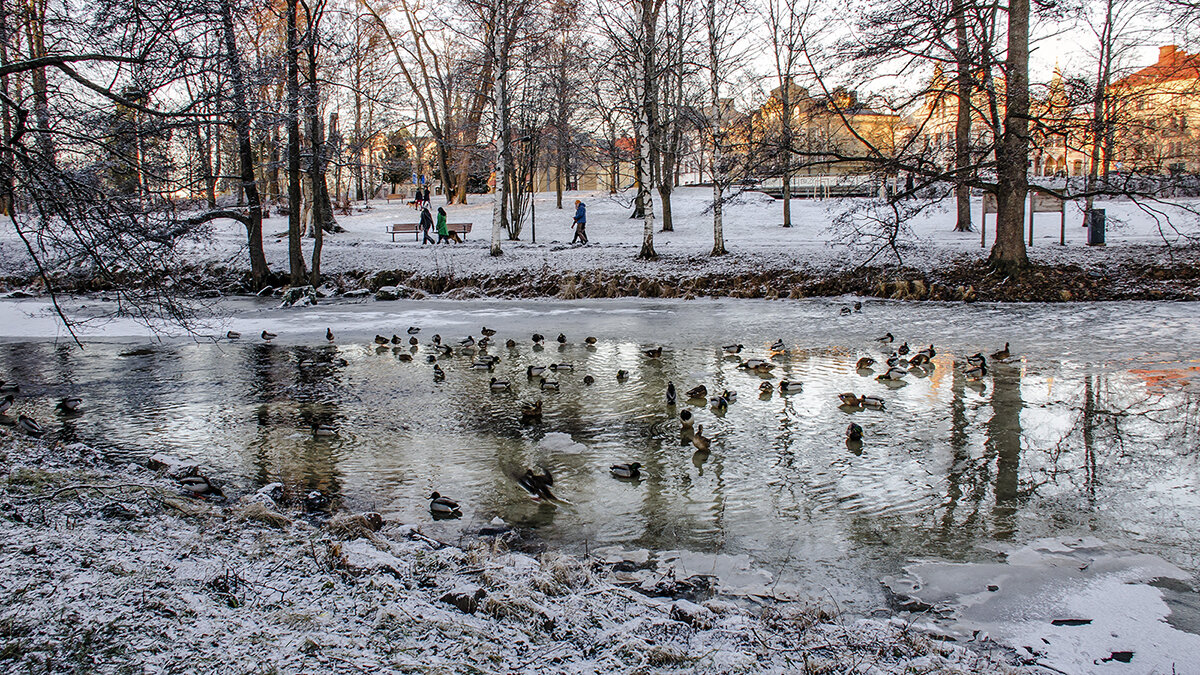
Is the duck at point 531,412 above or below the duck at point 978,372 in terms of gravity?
below

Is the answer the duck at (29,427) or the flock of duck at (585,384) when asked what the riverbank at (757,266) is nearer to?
the flock of duck at (585,384)

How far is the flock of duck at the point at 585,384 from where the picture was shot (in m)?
5.55

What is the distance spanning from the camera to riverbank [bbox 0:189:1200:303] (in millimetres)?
16969

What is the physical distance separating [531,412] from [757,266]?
47.3 ft

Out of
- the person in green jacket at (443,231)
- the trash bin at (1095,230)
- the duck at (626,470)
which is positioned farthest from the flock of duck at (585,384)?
the person in green jacket at (443,231)

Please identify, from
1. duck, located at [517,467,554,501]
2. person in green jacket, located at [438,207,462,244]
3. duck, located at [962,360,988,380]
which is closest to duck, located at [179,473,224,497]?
duck, located at [517,467,554,501]

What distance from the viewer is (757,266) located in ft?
68.6

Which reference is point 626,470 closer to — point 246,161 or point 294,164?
point 294,164

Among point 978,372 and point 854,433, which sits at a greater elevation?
point 978,372

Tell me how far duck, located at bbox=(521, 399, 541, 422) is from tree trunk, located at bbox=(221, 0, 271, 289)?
4037mm

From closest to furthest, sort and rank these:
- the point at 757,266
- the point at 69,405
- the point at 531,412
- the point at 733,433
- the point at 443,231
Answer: the point at 733,433
the point at 531,412
the point at 69,405
the point at 757,266
the point at 443,231

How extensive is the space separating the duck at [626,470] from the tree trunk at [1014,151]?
431 inches

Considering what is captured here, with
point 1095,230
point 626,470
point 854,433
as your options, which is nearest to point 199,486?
point 626,470

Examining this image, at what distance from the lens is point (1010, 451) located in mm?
6422
